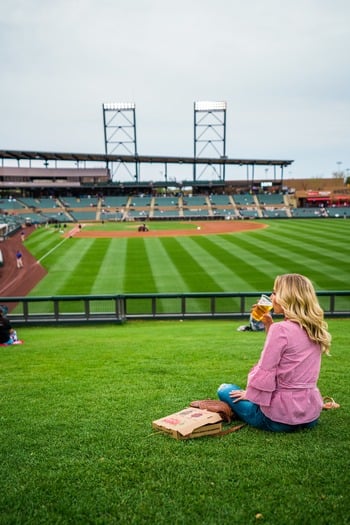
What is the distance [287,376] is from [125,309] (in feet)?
47.0

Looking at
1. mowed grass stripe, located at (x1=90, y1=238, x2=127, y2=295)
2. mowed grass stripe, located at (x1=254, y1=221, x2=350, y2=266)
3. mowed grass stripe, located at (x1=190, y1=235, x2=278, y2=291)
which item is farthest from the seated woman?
mowed grass stripe, located at (x1=254, y1=221, x2=350, y2=266)

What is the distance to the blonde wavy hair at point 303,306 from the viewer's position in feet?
15.2

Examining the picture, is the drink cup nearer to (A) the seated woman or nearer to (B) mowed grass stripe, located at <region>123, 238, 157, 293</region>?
(A) the seated woman

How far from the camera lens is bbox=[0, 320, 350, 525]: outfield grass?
346 cm

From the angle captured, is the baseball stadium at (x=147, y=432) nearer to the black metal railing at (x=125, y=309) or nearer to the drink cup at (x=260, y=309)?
the black metal railing at (x=125, y=309)

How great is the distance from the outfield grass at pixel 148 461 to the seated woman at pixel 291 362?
24 cm

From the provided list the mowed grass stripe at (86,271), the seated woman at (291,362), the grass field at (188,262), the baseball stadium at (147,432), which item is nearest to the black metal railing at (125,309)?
the baseball stadium at (147,432)

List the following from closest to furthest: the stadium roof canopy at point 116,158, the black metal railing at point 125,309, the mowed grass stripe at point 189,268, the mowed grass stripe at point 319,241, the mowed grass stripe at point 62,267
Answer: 1. the black metal railing at point 125,309
2. the mowed grass stripe at point 189,268
3. the mowed grass stripe at point 62,267
4. the mowed grass stripe at point 319,241
5. the stadium roof canopy at point 116,158

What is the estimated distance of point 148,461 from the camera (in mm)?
4191

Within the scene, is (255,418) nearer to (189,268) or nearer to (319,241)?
(189,268)

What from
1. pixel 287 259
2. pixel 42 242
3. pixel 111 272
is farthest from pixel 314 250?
pixel 42 242

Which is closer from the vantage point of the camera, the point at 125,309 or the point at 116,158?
the point at 125,309

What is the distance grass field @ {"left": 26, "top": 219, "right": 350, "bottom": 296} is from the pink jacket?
1932 cm

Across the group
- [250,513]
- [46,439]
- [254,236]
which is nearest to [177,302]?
[46,439]
